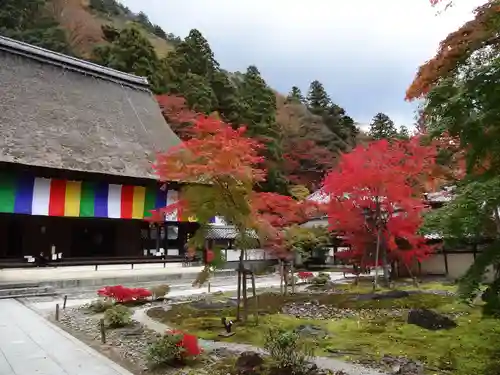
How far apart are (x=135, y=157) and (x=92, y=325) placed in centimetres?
1274

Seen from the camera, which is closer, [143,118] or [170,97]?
[143,118]

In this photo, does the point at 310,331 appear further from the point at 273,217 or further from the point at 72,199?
the point at 72,199

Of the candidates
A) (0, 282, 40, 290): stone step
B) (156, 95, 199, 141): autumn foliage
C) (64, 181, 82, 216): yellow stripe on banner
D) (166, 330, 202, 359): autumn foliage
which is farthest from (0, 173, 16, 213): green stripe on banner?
(166, 330, 202, 359): autumn foliage

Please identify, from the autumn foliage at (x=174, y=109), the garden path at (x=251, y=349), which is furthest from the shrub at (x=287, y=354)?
the autumn foliage at (x=174, y=109)

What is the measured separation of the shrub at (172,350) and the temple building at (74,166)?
13396 mm

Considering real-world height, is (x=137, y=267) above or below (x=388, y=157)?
below

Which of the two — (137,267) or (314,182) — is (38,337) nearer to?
(137,267)

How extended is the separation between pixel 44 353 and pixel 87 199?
13.6 metres

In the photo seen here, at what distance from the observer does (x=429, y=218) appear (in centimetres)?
612

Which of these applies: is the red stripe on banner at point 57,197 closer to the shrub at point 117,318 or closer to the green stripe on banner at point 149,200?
the green stripe on banner at point 149,200

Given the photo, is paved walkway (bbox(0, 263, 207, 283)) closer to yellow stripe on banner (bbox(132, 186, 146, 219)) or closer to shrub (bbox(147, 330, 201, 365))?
yellow stripe on banner (bbox(132, 186, 146, 219))

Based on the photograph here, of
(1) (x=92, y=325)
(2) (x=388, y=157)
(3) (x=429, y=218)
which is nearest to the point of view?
(3) (x=429, y=218)

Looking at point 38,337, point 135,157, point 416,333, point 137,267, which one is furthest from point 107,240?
point 416,333

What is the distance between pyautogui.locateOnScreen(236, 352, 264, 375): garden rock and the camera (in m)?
5.04
